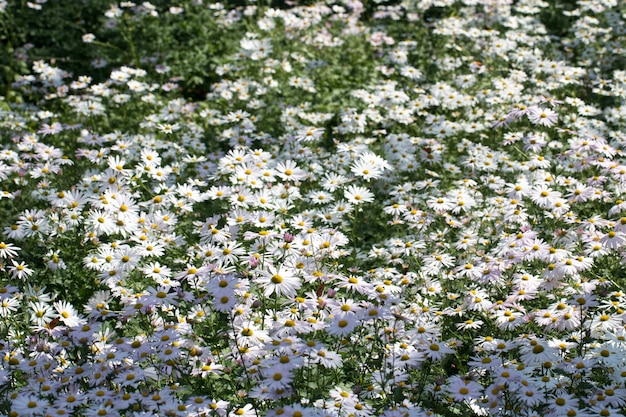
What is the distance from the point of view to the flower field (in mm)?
3053

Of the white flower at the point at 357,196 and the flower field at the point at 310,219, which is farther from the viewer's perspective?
the white flower at the point at 357,196

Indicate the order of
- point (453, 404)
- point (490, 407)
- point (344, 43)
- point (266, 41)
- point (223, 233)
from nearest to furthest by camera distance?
point (490, 407) < point (453, 404) < point (223, 233) < point (266, 41) < point (344, 43)

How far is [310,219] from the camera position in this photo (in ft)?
14.3

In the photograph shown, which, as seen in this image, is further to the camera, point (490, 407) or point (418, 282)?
point (418, 282)

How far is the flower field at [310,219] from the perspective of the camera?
10.0ft

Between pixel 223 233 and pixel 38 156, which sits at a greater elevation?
pixel 223 233

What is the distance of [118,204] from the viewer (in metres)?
4.16

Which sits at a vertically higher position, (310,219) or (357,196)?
(357,196)

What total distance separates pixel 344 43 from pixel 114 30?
2476 mm

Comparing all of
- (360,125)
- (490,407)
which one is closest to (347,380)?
(490,407)

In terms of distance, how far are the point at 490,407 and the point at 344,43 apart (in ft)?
17.0

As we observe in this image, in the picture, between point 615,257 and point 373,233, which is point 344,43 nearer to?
point 373,233

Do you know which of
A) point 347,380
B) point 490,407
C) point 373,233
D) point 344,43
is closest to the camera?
point 490,407

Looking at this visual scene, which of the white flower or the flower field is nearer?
the flower field
